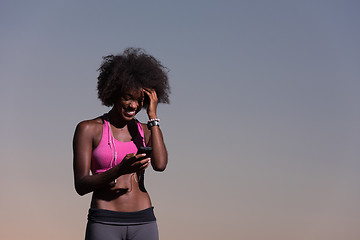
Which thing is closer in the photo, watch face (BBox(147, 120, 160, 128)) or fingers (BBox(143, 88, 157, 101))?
watch face (BBox(147, 120, 160, 128))

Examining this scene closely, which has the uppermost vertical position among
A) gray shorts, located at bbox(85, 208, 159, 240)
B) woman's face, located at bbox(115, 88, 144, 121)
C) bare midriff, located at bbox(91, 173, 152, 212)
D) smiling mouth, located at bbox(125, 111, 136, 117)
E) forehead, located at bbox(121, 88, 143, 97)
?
forehead, located at bbox(121, 88, 143, 97)

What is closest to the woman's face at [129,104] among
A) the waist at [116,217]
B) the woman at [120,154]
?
the woman at [120,154]

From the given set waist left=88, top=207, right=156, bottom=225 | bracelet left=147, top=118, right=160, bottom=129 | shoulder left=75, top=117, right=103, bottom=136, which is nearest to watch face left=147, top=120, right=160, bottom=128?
bracelet left=147, top=118, right=160, bottom=129

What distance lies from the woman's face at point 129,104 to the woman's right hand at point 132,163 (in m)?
0.68

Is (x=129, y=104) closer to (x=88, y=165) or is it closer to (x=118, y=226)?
(x=88, y=165)

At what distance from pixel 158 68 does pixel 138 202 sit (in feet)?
5.11

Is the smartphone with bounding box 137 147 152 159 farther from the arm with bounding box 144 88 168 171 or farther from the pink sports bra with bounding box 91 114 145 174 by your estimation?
the pink sports bra with bounding box 91 114 145 174

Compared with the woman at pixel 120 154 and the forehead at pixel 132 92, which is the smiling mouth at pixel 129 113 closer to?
the woman at pixel 120 154

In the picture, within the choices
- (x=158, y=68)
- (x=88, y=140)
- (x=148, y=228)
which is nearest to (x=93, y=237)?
(x=148, y=228)

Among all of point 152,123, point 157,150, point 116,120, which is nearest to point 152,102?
point 152,123

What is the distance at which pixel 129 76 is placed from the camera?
5684mm

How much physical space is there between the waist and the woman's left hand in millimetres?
1024

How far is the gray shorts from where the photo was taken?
5.22 m

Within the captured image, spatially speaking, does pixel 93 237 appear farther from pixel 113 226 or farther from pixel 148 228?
pixel 148 228
